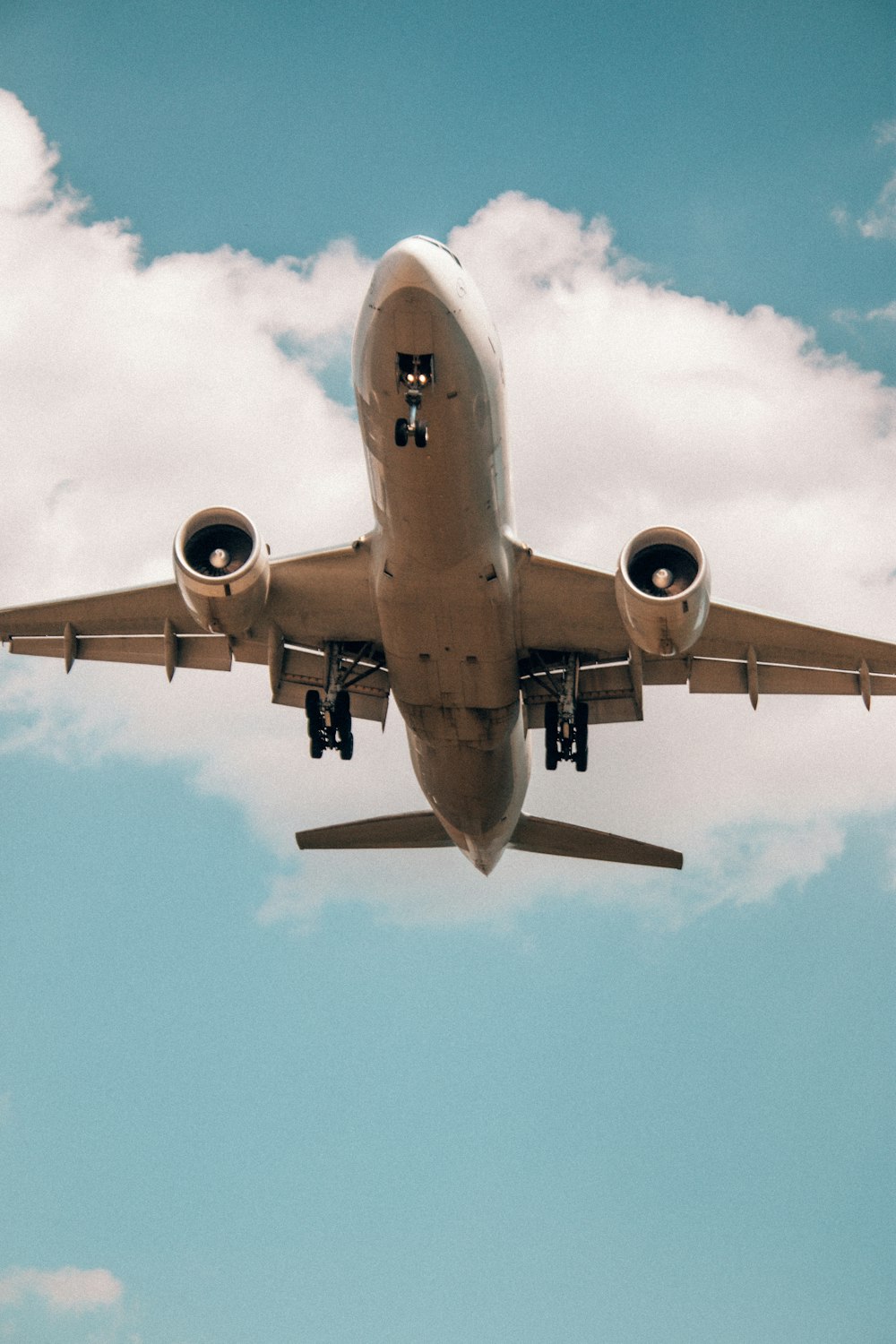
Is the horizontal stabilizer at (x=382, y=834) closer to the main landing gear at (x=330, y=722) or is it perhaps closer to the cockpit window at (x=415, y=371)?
the main landing gear at (x=330, y=722)

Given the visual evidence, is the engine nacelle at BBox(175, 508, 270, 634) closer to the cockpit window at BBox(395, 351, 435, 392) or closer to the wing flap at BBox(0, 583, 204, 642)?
the wing flap at BBox(0, 583, 204, 642)

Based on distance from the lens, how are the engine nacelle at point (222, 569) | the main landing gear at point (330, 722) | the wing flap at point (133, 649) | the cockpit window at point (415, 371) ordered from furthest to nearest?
the wing flap at point (133, 649) < the main landing gear at point (330, 722) < the engine nacelle at point (222, 569) < the cockpit window at point (415, 371)

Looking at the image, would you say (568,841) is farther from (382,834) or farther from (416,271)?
(416,271)

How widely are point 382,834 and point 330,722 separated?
343 centimetres

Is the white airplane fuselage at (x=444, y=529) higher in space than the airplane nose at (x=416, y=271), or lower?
lower

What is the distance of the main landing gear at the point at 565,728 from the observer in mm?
20297

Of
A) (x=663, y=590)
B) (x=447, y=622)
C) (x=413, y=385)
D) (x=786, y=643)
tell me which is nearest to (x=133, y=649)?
(x=447, y=622)

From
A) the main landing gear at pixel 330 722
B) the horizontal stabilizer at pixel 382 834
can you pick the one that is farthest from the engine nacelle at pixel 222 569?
the horizontal stabilizer at pixel 382 834

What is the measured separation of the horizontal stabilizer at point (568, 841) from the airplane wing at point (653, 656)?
87.4 inches

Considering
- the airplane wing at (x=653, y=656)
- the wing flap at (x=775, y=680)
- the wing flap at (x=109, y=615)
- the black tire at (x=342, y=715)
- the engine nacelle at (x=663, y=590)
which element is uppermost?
the wing flap at (x=109, y=615)

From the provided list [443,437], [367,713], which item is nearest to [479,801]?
[367,713]

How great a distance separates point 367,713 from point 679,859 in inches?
222

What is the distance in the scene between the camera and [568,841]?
24.0 m

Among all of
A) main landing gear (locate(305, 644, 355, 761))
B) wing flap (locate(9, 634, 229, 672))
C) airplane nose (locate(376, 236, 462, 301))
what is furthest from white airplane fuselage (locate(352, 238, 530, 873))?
wing flap (locate(9, 634, 229, 672))
